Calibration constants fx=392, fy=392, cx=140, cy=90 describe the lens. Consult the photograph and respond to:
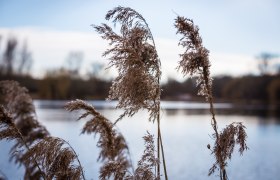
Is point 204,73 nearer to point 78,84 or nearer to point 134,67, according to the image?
point 134,67

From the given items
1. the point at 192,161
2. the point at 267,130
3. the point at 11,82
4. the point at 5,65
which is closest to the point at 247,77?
the point at 5,65

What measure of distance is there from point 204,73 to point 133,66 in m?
0.80

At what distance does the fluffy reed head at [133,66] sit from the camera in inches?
169

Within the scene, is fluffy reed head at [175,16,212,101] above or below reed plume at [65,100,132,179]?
above

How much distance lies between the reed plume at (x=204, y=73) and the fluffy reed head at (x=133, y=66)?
35 centimetres

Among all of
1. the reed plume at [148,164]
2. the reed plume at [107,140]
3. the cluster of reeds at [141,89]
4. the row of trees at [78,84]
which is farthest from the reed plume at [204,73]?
the row of trees at [78,84]

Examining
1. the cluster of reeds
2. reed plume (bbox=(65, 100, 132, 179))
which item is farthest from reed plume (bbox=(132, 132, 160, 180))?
reed plume (bbox=(65, 100, 132, 179))

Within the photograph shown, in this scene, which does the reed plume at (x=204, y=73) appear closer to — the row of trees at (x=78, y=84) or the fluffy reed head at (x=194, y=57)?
the fluffy reed head at (x=194, y=57)

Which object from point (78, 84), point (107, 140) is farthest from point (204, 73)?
point (78, 84)

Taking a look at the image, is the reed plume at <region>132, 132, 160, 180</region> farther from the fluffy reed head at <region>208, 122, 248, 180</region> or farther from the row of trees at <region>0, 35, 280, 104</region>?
the row of trees at <region>0, 35, 280, 104</region>

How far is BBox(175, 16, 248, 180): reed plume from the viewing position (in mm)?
4191

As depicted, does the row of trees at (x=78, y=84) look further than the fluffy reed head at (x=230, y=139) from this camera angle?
Yes

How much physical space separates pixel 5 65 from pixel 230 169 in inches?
2778

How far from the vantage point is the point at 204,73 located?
14.5 ft
